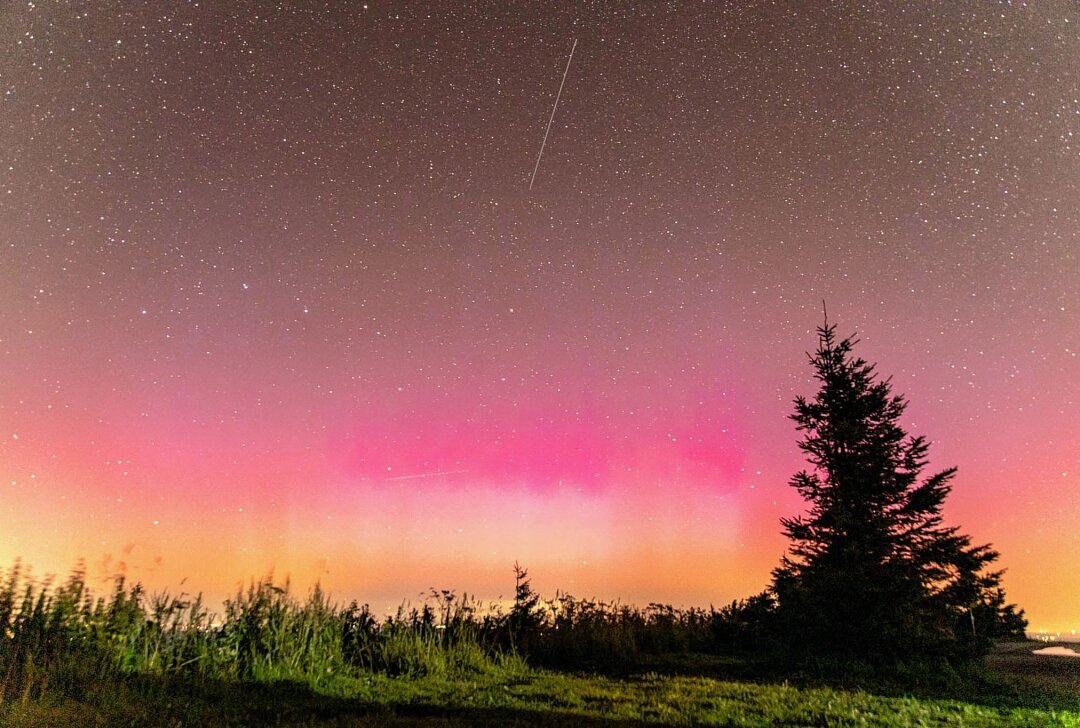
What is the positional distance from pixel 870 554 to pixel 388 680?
1170cm

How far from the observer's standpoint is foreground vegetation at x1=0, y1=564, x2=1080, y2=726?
294 inches

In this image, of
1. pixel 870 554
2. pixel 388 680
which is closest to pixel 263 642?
pixel 388 680

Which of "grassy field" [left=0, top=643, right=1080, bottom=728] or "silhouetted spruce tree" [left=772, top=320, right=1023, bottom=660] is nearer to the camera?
"grassy field" [left=0, top=643, right=1080, bottom=728]

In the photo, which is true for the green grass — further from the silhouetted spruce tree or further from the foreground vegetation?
the silhouetted spruce tree

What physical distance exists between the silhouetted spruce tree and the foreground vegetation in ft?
4.14

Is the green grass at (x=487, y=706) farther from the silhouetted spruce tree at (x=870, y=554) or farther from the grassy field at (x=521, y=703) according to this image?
the silhouetted spruce tree at (x=870, y=554)

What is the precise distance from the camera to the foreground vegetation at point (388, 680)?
7469mm

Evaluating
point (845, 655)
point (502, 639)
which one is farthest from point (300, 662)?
point (845, 655)

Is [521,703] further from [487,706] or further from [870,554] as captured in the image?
[870,554]

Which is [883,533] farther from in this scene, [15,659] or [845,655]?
[15,659]

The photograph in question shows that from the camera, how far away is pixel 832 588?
1526 centimetres

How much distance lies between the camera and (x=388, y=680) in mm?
10234

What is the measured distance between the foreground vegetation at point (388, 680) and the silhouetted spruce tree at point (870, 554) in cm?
126

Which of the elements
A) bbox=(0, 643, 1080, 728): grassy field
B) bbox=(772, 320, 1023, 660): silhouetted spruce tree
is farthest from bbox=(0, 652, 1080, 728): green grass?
bbox=(772, 320, 1023, 660): silhouetted spruce tree
